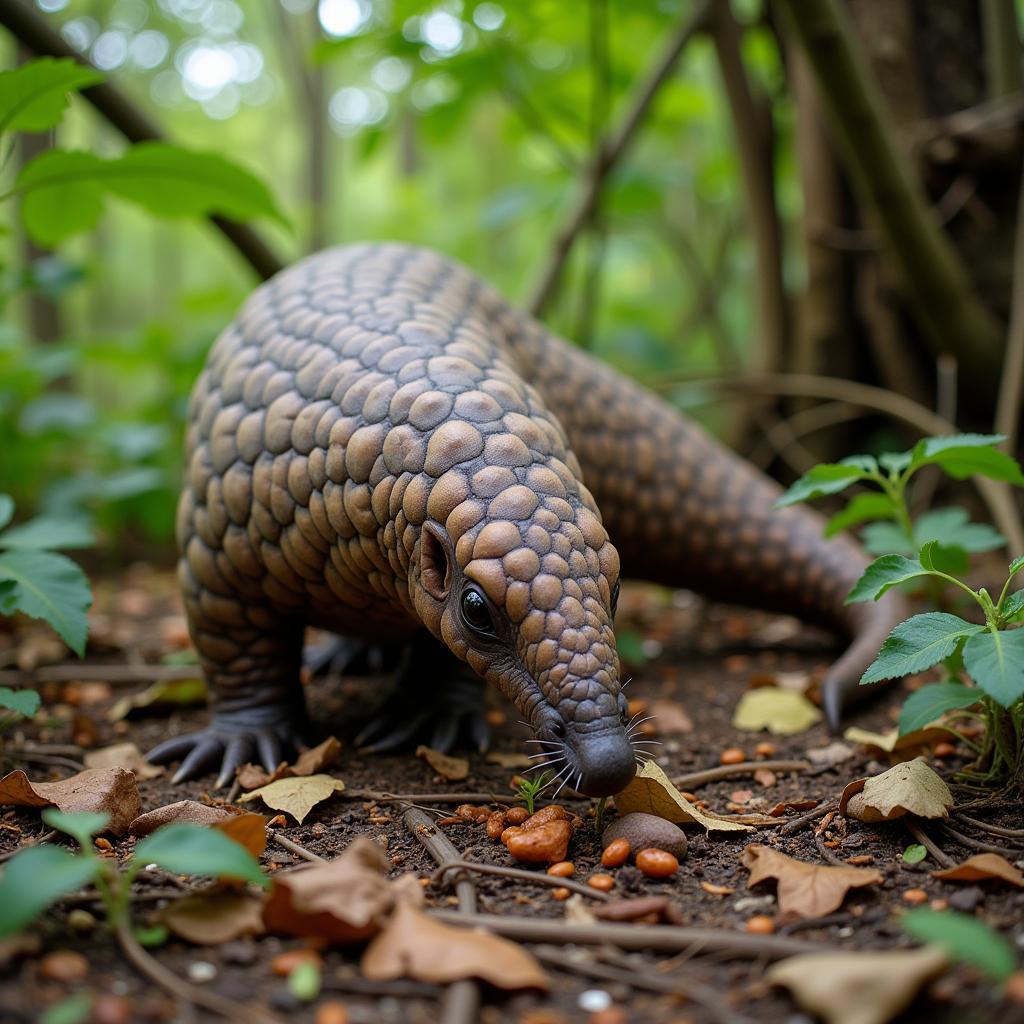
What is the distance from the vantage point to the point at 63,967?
1.72 metres

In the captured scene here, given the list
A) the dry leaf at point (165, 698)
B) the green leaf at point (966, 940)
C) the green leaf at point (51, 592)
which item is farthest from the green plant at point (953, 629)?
the dry leaf at point (165, 698)

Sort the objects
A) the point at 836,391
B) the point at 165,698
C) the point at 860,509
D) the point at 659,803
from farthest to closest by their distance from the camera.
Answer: the point at 836,391 < the point at 165,698 < the point at 860,509 < the point at 659,803

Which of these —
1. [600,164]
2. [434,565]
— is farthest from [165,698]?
[600,164]

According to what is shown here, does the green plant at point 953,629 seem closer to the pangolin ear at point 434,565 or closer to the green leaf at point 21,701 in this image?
the pangolin ear at point 434,565

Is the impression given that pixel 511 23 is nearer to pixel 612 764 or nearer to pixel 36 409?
pixel 36 409

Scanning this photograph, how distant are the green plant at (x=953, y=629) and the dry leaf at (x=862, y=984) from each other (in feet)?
2.00

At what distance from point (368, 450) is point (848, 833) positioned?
1.48 metres

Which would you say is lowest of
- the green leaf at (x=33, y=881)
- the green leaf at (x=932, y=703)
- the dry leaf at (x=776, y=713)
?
the dry leaf at (x=776, y=713)

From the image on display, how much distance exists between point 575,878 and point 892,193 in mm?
3308

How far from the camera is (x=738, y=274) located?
12234 mm

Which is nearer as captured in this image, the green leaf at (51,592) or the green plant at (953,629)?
the green plant at (953,629)

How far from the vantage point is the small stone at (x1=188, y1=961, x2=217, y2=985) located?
5.82 ft

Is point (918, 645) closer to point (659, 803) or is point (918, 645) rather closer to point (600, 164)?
point (659, 803)

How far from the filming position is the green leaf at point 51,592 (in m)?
2.67
